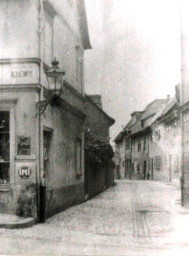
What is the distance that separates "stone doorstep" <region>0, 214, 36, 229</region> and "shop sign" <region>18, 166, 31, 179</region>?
903 mm

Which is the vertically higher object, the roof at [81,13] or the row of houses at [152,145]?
the roof at [81,13]

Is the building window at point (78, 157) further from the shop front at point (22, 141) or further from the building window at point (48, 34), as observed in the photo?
the shop front at point (22, 141)

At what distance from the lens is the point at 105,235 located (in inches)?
348

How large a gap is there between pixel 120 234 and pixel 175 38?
15.2ft

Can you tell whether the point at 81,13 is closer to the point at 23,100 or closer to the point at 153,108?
the point at 23,100

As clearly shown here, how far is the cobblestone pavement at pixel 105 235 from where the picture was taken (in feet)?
24.2

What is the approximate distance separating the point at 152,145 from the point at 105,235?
2543 cm

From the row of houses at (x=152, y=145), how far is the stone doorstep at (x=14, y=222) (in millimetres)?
16202

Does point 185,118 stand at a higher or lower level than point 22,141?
higher

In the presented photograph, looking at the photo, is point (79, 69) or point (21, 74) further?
point (79, 69)

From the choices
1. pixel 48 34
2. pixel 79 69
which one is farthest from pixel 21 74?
pixel 79 69

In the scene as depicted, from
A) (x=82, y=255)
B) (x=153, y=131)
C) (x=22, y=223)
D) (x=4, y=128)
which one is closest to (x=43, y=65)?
(x=4, y=128)

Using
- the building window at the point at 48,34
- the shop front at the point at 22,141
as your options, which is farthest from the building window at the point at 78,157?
the shop front at the point at 22,141

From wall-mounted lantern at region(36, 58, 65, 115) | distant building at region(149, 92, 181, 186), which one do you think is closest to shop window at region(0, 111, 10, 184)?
wall-mounted lantern at region(36, 58, 65, 115)
